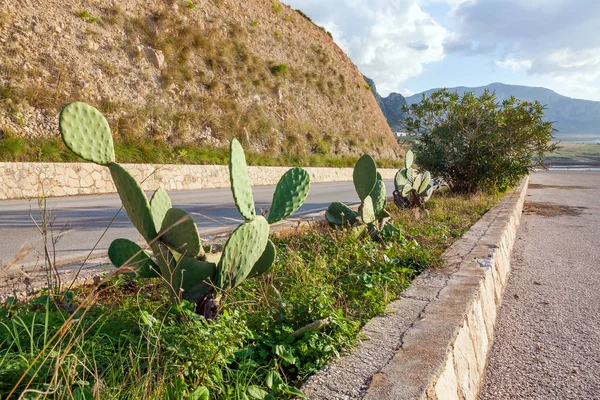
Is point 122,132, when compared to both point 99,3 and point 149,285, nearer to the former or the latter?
point 99,3

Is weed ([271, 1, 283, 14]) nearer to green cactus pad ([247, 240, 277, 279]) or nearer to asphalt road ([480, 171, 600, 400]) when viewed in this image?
asphalt road ([480, 171, 600, 400])

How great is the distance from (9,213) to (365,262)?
5958 mm

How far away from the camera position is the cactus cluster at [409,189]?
7.64 metres

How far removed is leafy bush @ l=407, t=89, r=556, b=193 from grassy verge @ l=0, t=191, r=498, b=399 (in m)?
7.48

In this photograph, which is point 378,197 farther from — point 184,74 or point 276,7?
point 276,7

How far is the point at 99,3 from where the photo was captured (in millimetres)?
17188

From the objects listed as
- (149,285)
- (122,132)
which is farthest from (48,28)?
(149,285)

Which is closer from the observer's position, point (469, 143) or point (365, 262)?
point (365, 262)

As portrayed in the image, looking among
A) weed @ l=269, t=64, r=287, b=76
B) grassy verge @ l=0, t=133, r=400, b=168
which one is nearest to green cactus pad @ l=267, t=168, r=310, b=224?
grassy verge @ l=0, t=133, r=400, b=168

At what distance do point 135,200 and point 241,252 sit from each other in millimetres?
613

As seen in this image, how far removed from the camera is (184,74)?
60.3 ft

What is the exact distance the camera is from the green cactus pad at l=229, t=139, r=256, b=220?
2430 mm

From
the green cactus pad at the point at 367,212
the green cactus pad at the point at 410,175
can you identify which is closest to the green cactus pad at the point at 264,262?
the green cactus pad at the point at 367,212

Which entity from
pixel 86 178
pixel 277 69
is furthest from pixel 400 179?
pixel 277 69
